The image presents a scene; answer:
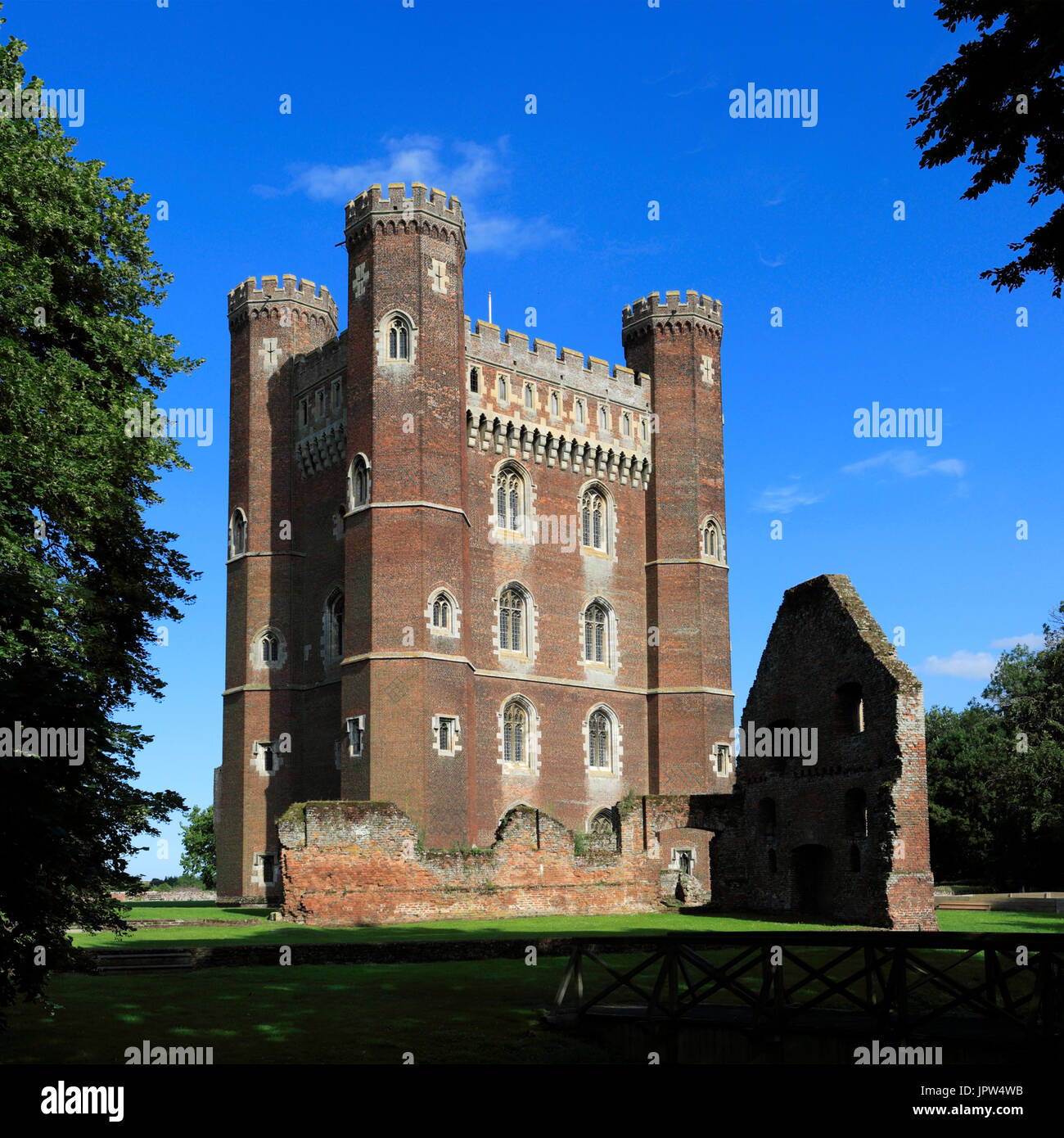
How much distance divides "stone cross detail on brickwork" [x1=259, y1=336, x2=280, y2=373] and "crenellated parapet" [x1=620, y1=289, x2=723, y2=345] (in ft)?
44.6

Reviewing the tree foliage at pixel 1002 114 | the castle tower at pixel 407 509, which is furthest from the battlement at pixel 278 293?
the tree foliage at pixel 1002 114

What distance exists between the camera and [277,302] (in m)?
45.6

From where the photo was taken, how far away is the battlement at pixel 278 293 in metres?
45.6

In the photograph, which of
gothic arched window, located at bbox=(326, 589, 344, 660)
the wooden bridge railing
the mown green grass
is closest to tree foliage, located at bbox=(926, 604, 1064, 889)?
gothic arched window, located at bbox=(326, 589, 344, 660)

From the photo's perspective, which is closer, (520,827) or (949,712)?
(520,827)

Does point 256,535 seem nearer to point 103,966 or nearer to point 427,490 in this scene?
point 427,490

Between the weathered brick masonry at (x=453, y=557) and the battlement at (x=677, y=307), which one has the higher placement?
the battlement at (x=677, y=307)

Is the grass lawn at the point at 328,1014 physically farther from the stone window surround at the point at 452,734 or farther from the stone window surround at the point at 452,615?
the stone window surround at the point at 452,615

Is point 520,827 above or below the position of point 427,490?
below

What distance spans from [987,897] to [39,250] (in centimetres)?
3421

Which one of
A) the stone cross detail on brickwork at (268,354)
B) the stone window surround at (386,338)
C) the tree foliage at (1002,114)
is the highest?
the stone cross detail on brickwork at (268,354)

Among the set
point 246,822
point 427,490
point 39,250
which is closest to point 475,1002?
point 39,250

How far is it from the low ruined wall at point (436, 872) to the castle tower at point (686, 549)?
1003 centimetres

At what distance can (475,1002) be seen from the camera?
15.9m
